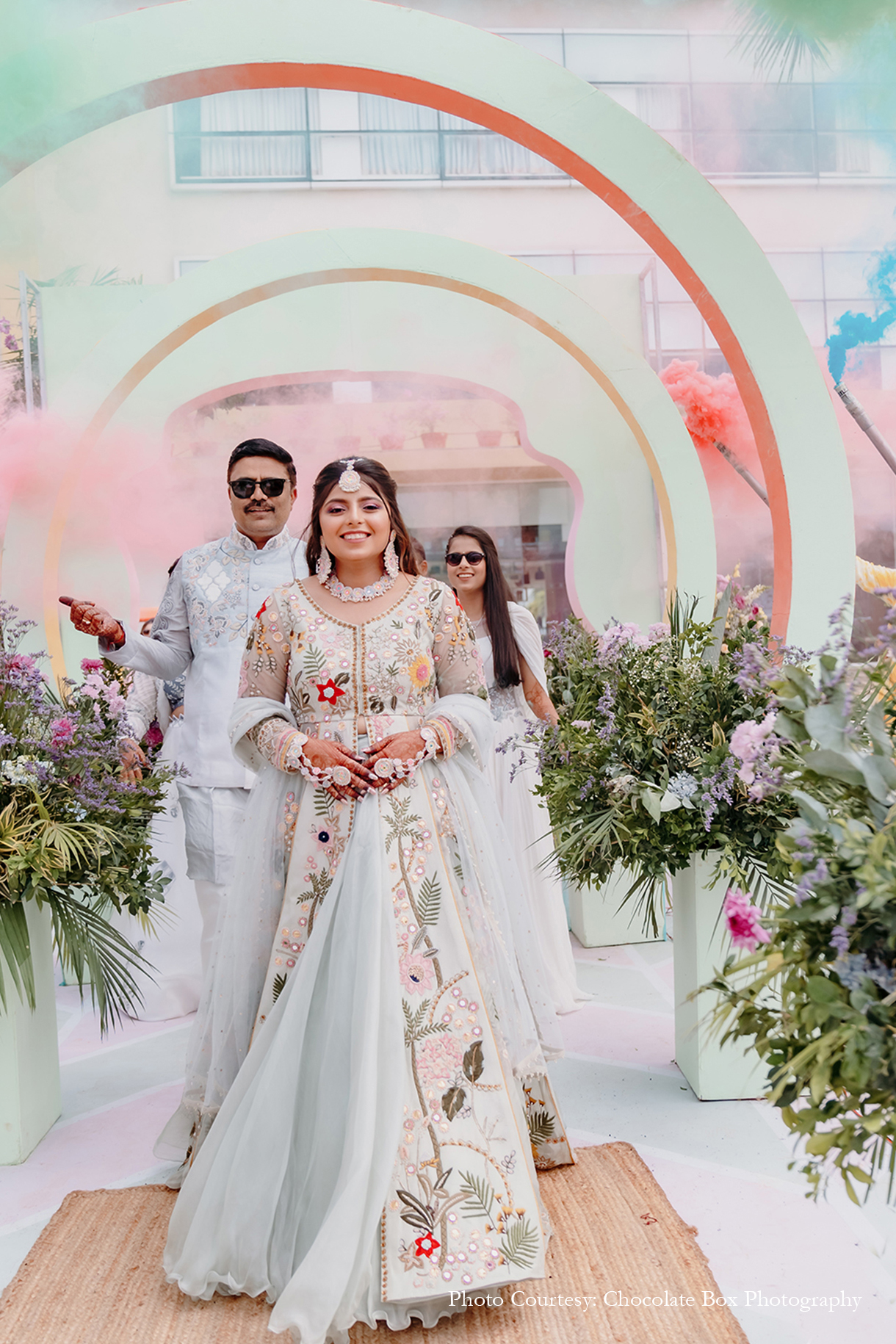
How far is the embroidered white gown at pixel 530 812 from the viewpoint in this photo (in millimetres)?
4066

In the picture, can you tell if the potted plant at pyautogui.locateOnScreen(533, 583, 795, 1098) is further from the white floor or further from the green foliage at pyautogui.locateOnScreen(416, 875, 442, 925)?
the green foliage at pyautogui.locateOnScreen(416, 875, 442, 925)

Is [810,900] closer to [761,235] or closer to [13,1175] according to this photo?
[13,1175]

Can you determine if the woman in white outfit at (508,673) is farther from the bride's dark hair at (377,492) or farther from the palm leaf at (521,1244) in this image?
the palm leaf at (521,1244)

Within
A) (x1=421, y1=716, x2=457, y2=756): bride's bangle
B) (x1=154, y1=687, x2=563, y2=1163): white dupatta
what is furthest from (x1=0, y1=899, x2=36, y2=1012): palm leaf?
(x1=421, y1=716, x2=457, y2=756): bride's bangle

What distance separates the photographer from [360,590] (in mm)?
2553

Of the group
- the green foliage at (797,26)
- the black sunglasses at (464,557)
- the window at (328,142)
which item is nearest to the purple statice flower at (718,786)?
the black sunglasses at (464,557)

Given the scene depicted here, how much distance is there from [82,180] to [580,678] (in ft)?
9.51

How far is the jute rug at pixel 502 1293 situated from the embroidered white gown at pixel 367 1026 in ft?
0.24

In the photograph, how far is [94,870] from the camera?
9.29 ft

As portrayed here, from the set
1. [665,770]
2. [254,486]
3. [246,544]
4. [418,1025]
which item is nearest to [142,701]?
[246,544]

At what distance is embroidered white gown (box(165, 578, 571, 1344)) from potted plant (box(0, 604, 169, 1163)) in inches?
20.8

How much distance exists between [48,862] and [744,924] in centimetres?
198

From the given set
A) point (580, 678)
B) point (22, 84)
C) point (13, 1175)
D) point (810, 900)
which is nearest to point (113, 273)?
point (22, 84)

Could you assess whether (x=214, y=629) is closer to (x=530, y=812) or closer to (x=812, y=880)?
(x=530, y=812)
